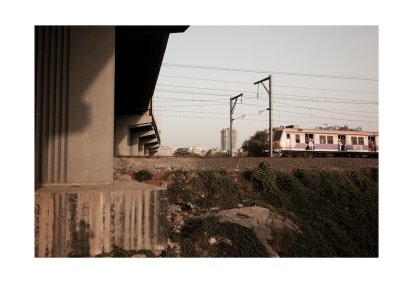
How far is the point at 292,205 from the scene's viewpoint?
13836 mm

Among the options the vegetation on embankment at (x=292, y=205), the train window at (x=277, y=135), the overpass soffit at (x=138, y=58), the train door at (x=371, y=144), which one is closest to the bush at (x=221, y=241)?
the vegetation on embankment at (x=292, y=205)

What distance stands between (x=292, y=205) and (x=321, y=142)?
14413 millimetres

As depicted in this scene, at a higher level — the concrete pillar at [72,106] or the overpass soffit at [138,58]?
the overpass soffit at [138,58]

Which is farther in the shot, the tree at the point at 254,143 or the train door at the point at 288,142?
the tree at the point at 254,143

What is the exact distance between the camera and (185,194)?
14.2m

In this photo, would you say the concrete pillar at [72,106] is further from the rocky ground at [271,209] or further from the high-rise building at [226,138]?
the high-rise building at [226,138]

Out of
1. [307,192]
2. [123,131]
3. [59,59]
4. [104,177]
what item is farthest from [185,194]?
[123,131]

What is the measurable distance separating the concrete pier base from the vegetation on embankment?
86 cm

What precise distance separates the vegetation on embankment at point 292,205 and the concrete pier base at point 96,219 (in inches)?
33.7

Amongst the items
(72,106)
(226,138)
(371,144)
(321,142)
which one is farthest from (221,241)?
(226,138)

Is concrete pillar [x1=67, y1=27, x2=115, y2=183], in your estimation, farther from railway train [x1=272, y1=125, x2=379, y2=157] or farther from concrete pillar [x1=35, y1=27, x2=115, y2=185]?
railway train [x1=272, y1=125, x2=379, y2=157]

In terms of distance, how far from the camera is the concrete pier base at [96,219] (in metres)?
4.90

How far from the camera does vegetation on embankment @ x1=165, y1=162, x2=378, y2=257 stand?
7.77m

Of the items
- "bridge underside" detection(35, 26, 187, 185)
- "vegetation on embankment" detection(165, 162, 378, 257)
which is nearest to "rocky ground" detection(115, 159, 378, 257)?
"vegetation on embankment" detection(165, 162, 378, 257)
